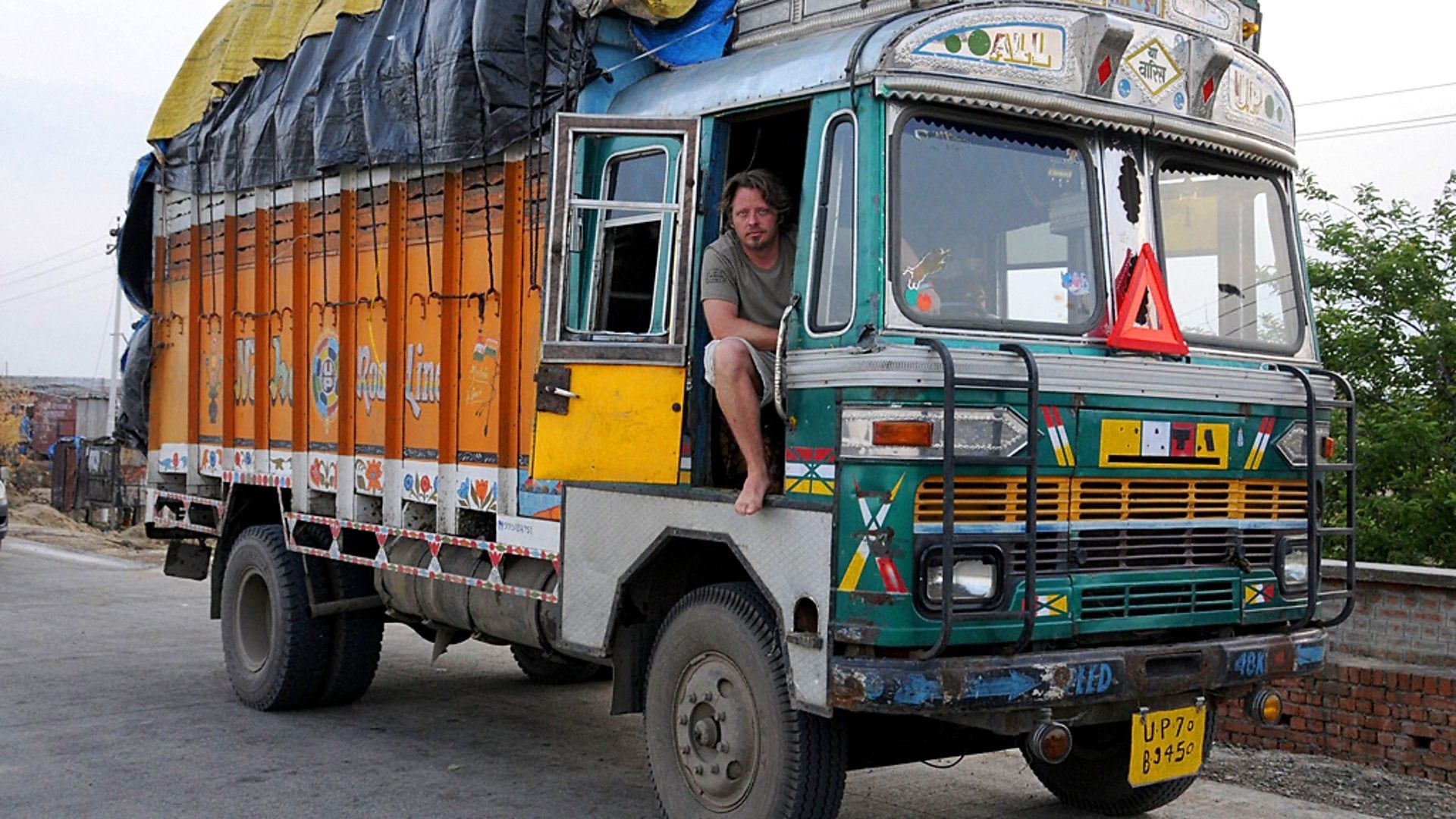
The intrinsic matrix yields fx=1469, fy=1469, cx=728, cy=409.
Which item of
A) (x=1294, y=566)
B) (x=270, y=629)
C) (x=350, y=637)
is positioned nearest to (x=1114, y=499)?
(x=1294, y=566)

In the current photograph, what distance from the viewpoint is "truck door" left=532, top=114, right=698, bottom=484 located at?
530cm

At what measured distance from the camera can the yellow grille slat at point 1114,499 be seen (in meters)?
4.47

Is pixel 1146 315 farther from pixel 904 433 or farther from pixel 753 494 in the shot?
pixel 753 494

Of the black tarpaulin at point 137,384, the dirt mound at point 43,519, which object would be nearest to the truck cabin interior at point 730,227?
the black tarpaulin at point 137,384

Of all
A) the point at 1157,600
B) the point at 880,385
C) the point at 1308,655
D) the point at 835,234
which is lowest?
the point at 1308,655

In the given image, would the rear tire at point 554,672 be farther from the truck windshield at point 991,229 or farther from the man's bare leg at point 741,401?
the truck windshield at point 991,229

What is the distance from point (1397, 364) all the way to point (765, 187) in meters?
9.44

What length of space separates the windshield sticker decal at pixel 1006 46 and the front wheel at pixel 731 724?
1.91m

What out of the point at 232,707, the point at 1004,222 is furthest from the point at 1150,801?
the point at 232,707

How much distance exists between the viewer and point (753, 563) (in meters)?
4.86

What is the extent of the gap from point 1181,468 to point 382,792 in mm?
3704

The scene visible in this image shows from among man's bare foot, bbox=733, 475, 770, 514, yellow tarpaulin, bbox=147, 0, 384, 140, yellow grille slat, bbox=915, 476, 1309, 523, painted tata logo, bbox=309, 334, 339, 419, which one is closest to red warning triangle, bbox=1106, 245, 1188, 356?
yellow grille slat, bbox=915, 476, 1309, 523

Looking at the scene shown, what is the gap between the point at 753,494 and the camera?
482 centimetres

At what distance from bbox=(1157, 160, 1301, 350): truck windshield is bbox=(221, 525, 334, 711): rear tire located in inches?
199
